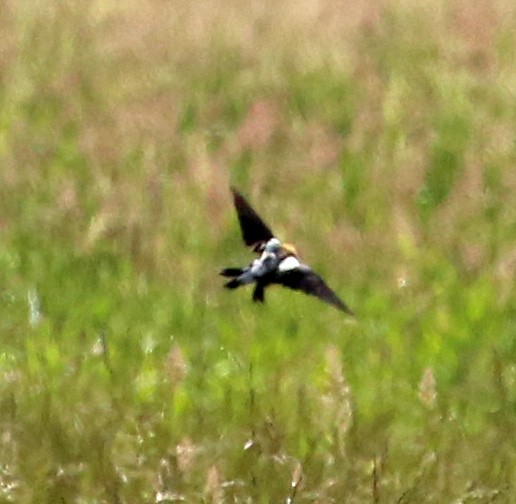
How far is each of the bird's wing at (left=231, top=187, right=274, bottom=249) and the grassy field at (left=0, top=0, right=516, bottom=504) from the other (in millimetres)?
363

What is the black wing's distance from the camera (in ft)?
8.81

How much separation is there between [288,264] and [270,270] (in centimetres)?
5

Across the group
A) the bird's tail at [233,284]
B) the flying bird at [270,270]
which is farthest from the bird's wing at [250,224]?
the bird's tail at [233,284]

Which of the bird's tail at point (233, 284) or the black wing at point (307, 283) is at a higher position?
the bird's tail at point (233, 284)

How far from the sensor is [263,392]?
3271mm

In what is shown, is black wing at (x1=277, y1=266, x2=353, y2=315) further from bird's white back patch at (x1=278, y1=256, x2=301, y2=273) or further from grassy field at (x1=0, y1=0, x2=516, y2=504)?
grassy field at (x1=0, y1=0, x2=516, y2=504)

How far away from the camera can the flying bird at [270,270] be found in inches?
108

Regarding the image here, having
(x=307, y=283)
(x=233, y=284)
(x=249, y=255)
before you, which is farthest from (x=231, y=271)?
(x=249, y=255)

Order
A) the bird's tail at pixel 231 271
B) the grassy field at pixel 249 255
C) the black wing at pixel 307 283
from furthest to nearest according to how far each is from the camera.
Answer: the bird's tail at pixel 231 271
the grassy field at pixel 249 255
the black wing at pixel 307 283

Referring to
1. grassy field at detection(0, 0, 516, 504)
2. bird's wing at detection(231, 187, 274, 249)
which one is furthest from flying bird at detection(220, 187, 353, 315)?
grassy field at detection(0, 0, 516, 504)

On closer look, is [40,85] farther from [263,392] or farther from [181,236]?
[263,392]

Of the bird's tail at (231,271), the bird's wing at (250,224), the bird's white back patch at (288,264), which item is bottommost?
the bird's white back patch at (288,264)

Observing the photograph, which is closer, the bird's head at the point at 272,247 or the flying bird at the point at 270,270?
the flying bird at the point at 270,270

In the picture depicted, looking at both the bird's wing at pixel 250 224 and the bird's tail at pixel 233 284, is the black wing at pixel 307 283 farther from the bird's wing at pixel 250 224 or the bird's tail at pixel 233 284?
the bird's wing at pixel 250 224
